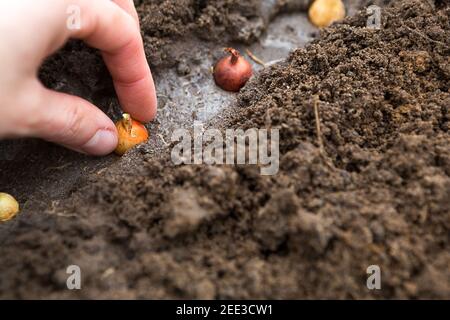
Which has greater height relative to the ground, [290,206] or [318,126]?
[318,126]

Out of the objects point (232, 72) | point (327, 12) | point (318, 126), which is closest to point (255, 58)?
point (232, 72)

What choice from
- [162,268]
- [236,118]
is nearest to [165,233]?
[162,268]

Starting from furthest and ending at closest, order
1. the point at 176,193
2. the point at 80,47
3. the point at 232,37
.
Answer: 1. the point at 232,37
2. the point at 80,47
3. the point at 176,193

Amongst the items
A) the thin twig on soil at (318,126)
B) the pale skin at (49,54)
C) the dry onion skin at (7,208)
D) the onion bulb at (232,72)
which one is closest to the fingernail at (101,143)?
the pale skin at (49,54)

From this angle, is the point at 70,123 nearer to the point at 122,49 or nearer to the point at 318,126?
the point at 122,49

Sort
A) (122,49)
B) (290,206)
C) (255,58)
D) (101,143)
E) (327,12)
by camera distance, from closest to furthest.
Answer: (290,206), (122,49), (101,143), (255,58), (327,12)

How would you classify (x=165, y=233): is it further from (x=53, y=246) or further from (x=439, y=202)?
(x=439, y=202)
